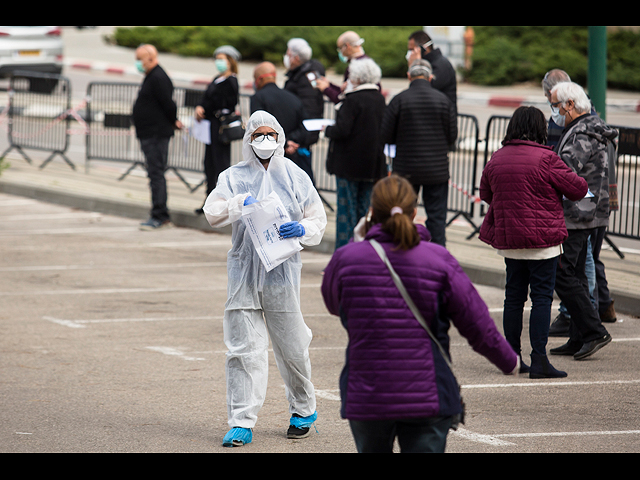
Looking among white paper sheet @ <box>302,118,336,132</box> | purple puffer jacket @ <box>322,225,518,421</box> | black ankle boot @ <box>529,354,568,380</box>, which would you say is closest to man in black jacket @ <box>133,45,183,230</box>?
white paper sheet @ <box>302,118,336,132</box>

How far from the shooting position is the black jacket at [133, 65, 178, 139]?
512 inches

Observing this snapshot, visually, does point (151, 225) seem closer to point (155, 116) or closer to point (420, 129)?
point (155, 116)

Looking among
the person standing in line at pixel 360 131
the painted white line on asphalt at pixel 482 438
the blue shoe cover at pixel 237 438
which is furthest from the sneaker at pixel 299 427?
the person standing in line at pixel 360 131

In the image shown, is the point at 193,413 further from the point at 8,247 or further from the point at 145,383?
the point at 8,247

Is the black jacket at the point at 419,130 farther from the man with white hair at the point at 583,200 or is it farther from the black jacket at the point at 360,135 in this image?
the man with white hair at the point at 583,200

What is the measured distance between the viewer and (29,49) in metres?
25.6

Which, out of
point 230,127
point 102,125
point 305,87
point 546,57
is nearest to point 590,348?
point 305,87

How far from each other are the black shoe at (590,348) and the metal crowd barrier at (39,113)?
11.9m

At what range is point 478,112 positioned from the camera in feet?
80.1

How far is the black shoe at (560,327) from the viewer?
8.45 meters

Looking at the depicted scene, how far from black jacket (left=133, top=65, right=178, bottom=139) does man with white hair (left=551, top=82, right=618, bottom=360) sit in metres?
6.52

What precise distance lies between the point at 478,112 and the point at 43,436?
1970cm
